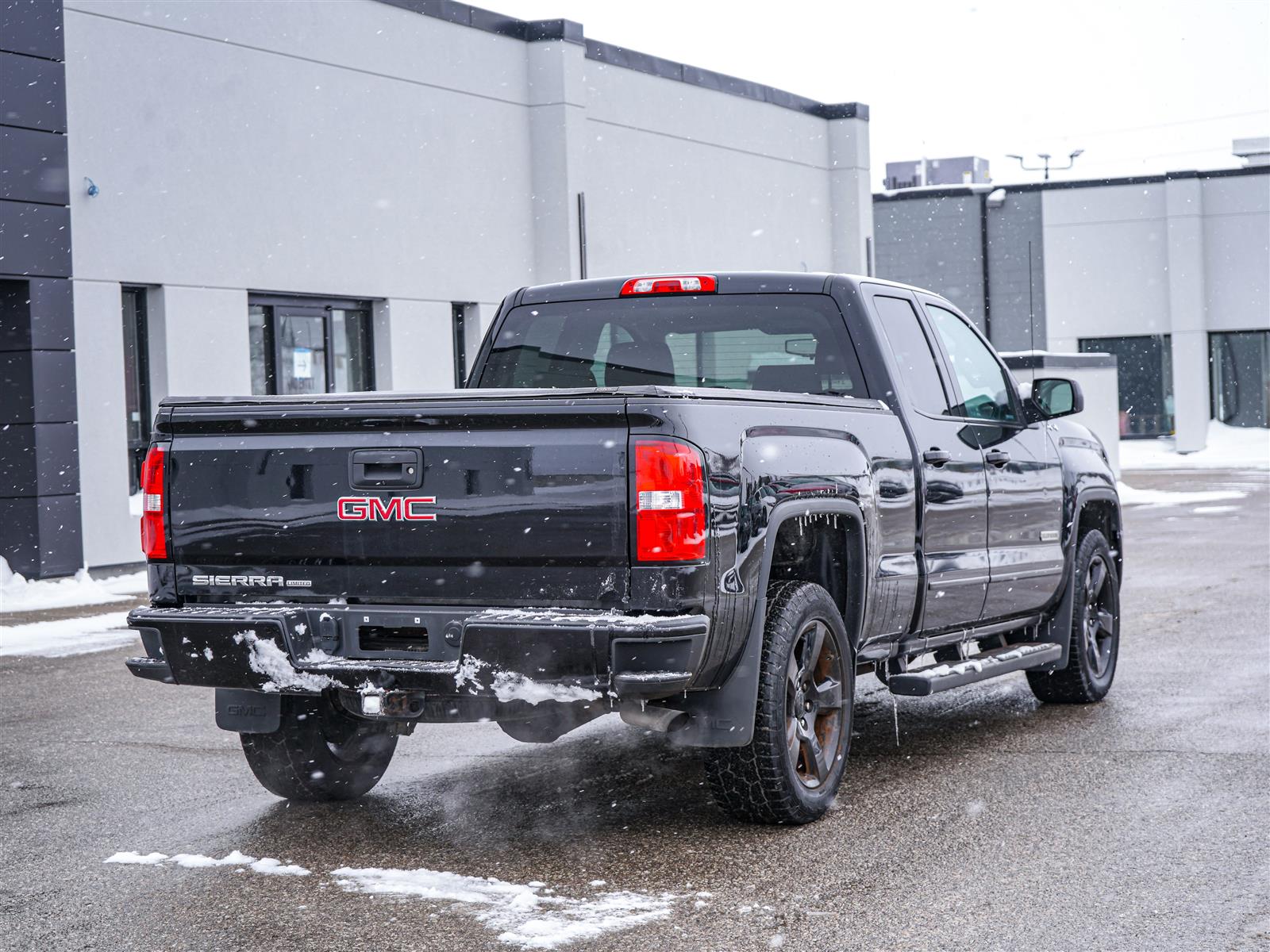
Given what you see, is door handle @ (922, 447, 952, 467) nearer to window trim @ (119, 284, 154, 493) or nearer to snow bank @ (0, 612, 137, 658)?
snow bank @ (0, 612, 137, 658)

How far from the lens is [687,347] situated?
6.93 m

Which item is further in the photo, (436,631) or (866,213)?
(866,213)

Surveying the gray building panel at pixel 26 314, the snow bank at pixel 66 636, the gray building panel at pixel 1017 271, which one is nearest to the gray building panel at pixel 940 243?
the gray building panel at pixel 1017 271

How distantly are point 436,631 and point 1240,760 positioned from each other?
3.55 meters

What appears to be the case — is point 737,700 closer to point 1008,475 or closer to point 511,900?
point 511,900

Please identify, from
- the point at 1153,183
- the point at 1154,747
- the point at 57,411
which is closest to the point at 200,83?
the point at 57,411

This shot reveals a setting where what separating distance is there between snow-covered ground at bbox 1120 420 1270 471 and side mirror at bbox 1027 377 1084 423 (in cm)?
3049

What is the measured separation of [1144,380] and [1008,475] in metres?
38.7

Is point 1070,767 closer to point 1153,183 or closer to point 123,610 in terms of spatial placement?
point 123,610

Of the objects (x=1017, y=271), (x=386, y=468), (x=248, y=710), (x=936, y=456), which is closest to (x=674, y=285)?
(x=936, y=456)

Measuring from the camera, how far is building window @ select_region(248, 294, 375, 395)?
709 inches

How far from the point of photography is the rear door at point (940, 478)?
6.78 m

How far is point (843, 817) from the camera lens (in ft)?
19.5

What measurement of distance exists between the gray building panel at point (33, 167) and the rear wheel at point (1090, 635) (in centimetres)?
1036
